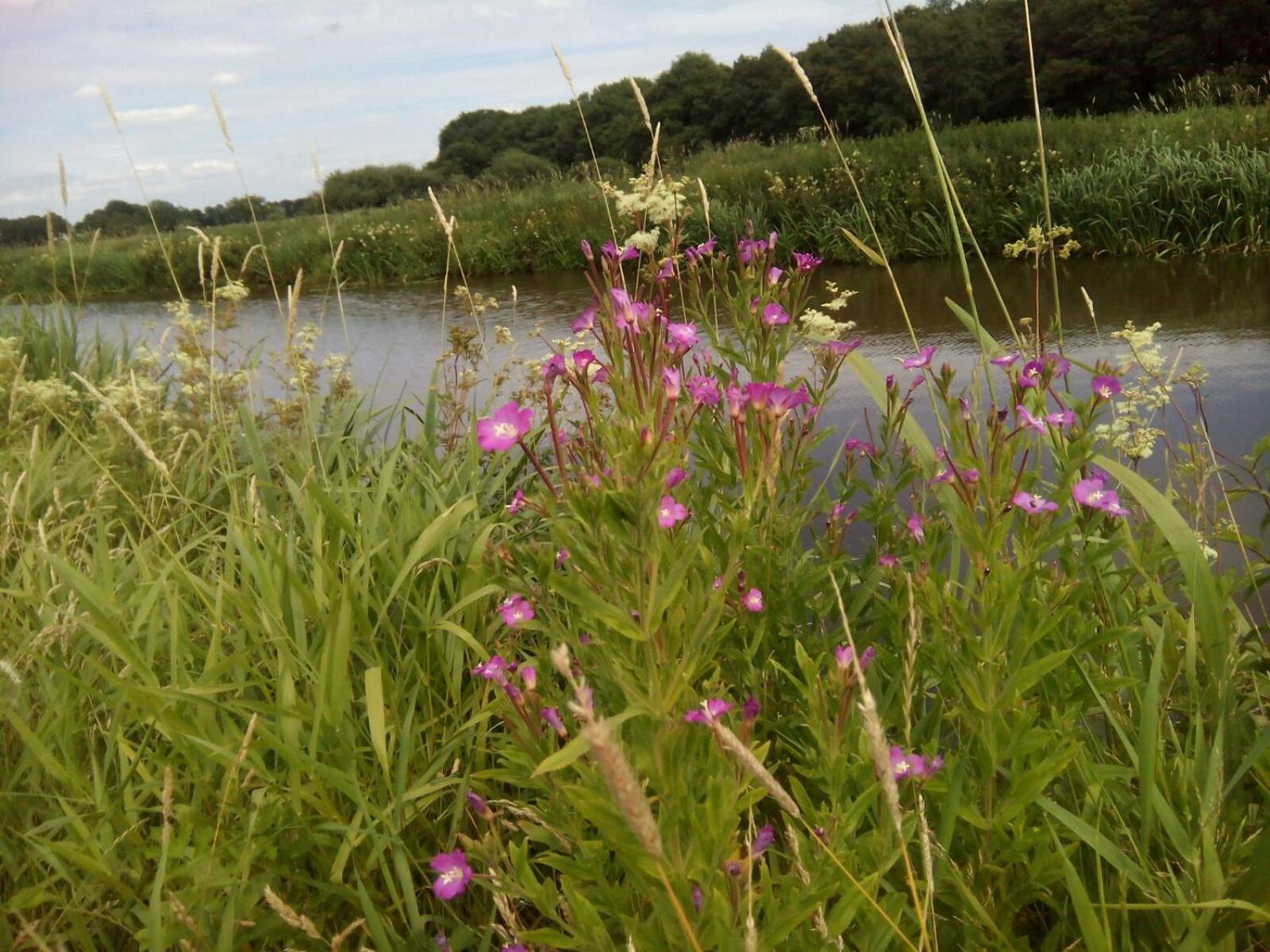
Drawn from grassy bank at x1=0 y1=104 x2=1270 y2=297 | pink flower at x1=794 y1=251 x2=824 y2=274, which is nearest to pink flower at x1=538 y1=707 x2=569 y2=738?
pink flower at x1=794 y1=251 x2=824 y2=274

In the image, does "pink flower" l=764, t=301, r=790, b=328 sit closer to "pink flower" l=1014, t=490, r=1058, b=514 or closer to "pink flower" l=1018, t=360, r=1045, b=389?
"pink flower" l=1018, t=360, r=1045, b=389

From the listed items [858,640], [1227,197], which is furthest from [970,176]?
[858,640]

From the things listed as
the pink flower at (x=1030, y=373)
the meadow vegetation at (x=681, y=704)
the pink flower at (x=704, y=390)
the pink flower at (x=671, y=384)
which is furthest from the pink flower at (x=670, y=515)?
the pink flower at (x=1030, y=373)

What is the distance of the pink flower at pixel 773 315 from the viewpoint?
1.65 metres

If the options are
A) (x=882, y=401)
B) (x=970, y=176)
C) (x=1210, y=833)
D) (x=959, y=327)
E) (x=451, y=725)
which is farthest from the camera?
(x=970, y=176)

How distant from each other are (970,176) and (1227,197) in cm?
231

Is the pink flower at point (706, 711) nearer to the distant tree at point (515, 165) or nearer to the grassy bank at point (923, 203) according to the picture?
the grassy bank at point (923, 203)

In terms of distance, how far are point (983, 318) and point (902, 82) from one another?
16.9 metres

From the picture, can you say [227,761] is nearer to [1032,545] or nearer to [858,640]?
[858,640]

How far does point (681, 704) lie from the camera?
3.47ft

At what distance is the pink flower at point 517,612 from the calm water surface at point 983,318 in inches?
52.0

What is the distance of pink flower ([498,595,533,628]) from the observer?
1.44m

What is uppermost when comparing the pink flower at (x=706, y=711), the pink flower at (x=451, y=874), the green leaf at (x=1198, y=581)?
the pink flower at (x=706, y=711)

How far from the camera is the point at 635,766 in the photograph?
0.98 meters
